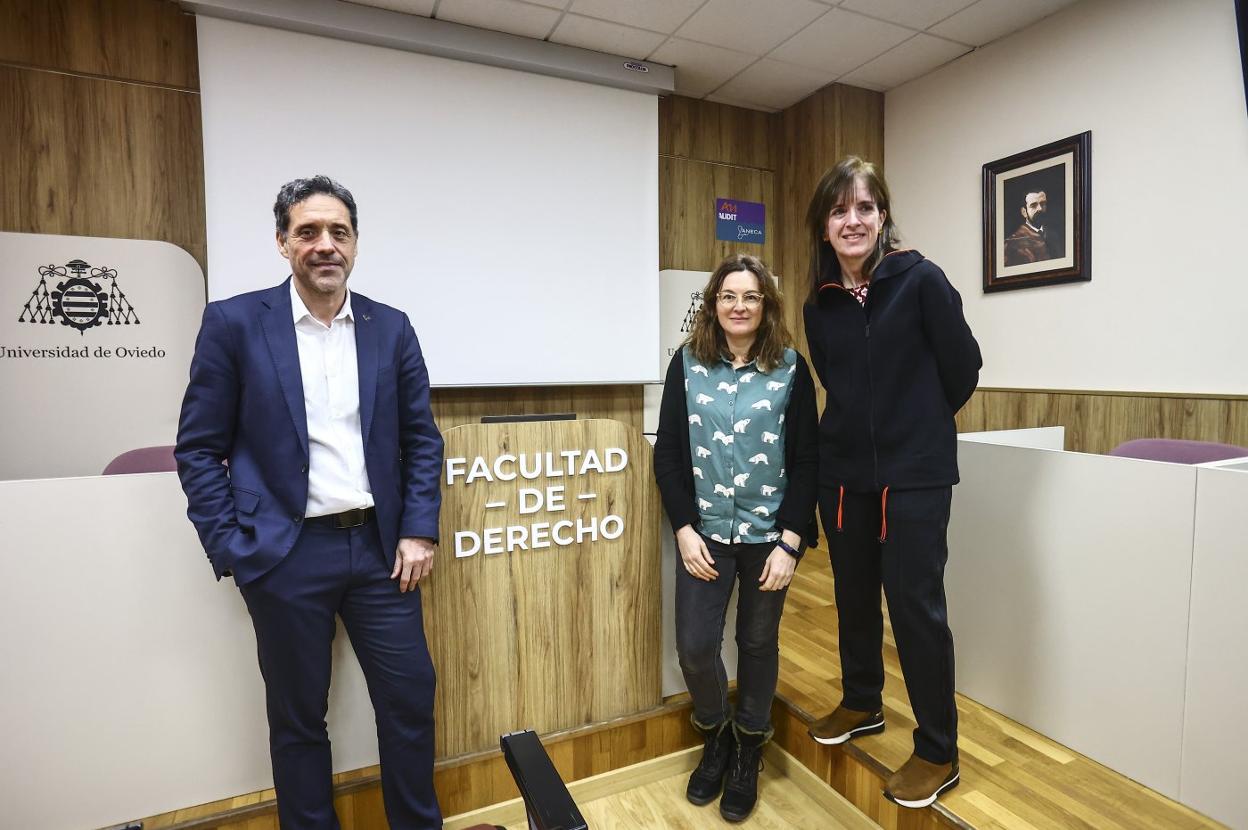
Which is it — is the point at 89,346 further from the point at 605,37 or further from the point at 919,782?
the point at 919,782

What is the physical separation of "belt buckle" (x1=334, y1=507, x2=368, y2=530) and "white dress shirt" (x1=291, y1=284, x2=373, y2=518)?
1 cm

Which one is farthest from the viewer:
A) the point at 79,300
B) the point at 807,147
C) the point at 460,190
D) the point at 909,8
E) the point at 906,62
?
the point at 807,147

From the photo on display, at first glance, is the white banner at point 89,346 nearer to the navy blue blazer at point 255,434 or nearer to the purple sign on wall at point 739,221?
the navy blue blazer at point 255,434

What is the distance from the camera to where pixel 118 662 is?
1581 millimetres

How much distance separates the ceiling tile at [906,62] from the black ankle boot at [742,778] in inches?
127

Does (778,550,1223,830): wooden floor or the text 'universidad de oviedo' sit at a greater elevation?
the text 'universidad de oviedo'

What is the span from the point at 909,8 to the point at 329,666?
339cm

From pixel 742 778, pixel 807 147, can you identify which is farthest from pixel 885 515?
pixel 807 147

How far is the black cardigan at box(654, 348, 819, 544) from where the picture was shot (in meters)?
1.75

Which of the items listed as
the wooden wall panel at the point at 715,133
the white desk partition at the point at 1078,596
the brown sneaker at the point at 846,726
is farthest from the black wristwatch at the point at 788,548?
the wooden wall panel at the point at 715,133

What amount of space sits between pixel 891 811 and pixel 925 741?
22 cm

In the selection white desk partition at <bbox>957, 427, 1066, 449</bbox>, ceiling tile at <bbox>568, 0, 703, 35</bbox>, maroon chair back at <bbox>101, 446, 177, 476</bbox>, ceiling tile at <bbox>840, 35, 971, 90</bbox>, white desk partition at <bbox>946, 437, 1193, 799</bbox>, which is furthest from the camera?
ceiling tile at <bbox>840, 35, 971, 90</bbox>

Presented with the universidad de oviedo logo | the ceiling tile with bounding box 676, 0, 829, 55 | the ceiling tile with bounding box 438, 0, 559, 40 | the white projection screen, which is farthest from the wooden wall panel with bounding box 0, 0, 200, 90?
the ceiling tile with bounding box 676, 0, 829, 55

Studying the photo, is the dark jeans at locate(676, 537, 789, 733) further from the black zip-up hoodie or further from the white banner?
the white banner
